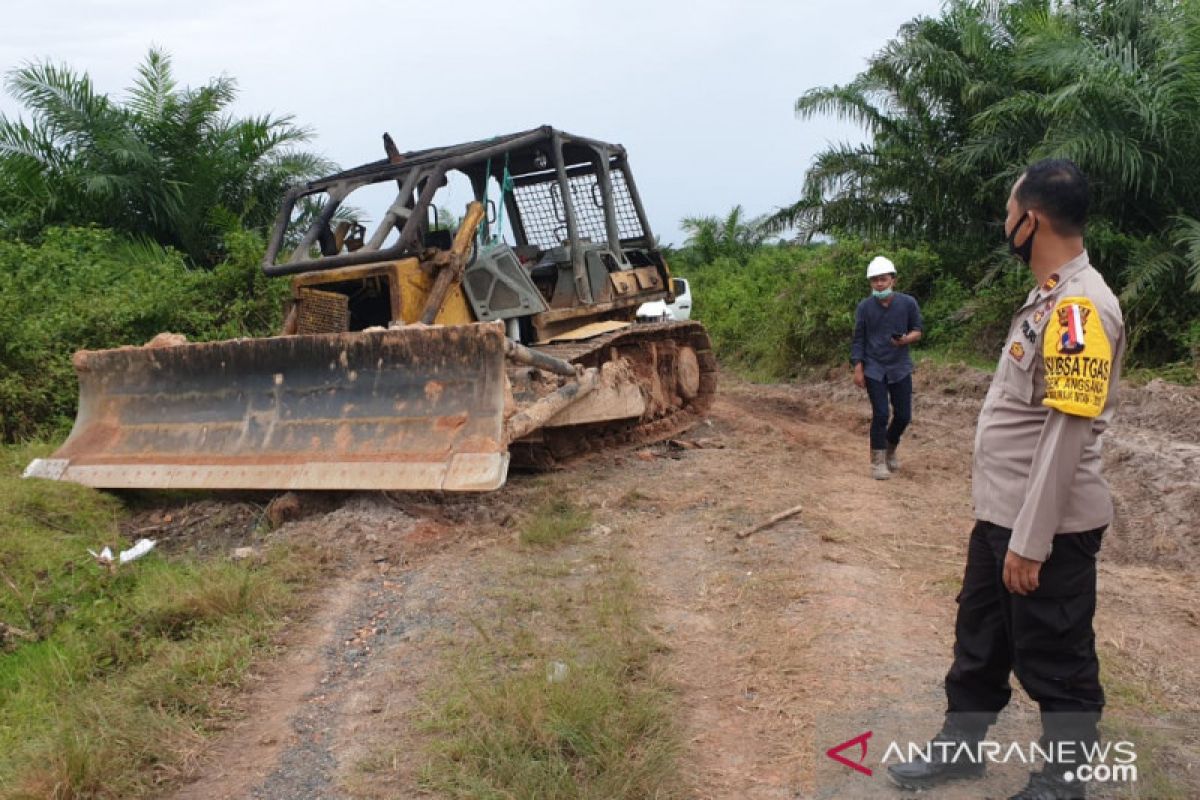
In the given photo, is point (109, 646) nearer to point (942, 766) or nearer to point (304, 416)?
point (304, 416)

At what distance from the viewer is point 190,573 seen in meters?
4.66

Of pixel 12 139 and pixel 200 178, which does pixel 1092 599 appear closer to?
pixel 200 178

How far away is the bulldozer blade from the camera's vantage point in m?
5.34

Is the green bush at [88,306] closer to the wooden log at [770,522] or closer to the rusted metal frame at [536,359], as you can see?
→ the rusted metal frame at [536,359]

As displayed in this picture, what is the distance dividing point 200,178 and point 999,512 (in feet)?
42.1

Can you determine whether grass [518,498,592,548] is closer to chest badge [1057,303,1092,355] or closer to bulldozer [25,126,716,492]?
bulldozer [25,126,716,492]

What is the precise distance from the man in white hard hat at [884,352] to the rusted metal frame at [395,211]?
3.45 m

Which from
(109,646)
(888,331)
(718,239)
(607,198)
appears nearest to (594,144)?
(607,198)

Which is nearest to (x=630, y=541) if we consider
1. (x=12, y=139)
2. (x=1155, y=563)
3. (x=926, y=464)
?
(x=1155, y=563)

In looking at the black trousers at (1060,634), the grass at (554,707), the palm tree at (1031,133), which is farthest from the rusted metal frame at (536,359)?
the palm tree at (1031,133)

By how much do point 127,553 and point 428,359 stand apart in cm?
193

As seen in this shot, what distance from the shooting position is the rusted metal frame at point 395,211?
676cm

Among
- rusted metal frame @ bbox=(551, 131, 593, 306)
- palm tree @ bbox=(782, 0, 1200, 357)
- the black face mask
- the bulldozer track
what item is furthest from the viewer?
palm tree @ bbox=(782, 0, 1200, 357)

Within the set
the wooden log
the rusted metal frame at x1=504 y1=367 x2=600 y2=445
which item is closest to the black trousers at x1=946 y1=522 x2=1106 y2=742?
the wooden log
